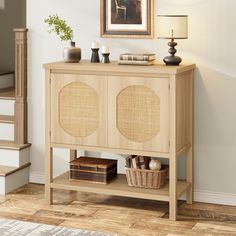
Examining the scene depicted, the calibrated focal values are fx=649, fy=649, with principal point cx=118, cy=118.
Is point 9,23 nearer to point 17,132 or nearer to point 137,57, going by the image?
point 17,132

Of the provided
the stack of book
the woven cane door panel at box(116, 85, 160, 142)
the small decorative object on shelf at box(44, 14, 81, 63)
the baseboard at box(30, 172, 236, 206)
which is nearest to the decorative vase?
the small decorative object on shelf at box(44, 14, 81, 63)

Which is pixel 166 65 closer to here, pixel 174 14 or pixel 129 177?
pixel 174 14

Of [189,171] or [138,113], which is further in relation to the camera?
[189,171]

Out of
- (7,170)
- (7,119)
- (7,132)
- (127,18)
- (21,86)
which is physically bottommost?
(7,170)

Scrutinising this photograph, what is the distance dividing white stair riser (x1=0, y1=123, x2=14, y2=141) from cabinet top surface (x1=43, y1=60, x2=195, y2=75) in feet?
3.25

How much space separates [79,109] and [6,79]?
196 cm

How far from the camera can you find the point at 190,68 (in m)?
4.51

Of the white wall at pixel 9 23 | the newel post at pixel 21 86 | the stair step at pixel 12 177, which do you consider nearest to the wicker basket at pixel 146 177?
the stair step at pixel 12 177

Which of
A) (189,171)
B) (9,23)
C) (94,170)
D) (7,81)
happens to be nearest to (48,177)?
(94,170)

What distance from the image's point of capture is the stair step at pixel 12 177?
493 cm

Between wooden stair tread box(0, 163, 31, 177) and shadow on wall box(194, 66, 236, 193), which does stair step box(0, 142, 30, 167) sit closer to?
wooden stair tread box(0, 163, 31, 177)

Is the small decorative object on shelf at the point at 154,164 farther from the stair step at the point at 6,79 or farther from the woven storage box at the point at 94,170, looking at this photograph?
the stair step at the point at 6,79

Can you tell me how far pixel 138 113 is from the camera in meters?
4.37

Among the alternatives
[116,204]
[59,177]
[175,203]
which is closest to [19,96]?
[59,177]
